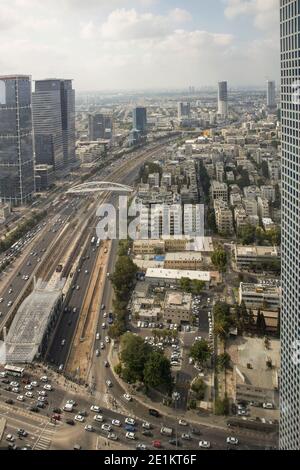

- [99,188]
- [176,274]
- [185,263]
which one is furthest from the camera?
[99,188]

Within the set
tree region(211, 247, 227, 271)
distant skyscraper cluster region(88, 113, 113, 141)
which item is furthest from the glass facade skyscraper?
distant skyscraper cluster region(88, 113, 113, 141)

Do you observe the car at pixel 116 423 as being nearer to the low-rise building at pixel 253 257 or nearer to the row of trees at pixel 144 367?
the row of trees at pixel 144 367

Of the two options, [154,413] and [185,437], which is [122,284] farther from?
[185,437]

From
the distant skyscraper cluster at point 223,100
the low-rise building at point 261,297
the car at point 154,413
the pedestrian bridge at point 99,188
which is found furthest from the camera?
the distant skyscraper cluster at point 223,100

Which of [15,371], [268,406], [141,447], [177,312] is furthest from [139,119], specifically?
[141,447]

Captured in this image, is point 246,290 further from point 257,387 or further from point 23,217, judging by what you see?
point 23,217

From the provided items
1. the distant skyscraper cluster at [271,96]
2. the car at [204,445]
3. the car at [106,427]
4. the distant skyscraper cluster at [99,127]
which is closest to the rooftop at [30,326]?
the car at [106,427]
